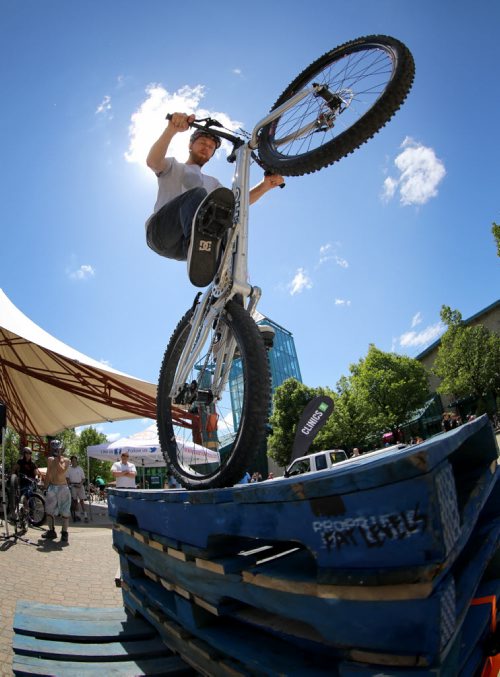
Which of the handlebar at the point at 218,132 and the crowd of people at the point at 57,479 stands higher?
the handlebar at the point at 218,132

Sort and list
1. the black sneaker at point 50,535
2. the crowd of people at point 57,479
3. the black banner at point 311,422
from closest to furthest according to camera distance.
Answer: the black sneaker at point 50,535
the crowd of people at point 57,479
the black banner at point 311,422

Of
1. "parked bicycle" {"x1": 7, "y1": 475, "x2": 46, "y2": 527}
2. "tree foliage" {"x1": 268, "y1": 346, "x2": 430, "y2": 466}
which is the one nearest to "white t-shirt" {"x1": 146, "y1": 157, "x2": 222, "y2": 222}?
"parked bicycle" {"x1": 7, "y1": 475, "x2": 46, "y2": 527}

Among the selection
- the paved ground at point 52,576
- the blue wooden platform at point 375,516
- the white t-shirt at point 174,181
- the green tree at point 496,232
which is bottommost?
the paved ground at point 52,576

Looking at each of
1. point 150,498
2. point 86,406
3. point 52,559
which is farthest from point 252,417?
point 86,406

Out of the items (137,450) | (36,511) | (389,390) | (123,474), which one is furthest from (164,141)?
(389,390)

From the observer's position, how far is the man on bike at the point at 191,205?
268cm

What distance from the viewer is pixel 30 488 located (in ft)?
28.6

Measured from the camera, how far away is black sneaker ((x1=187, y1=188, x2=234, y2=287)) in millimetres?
2631

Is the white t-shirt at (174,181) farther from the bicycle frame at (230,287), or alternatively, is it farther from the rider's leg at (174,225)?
the bicycle frame at (230,287)

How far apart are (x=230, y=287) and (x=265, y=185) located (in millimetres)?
1290

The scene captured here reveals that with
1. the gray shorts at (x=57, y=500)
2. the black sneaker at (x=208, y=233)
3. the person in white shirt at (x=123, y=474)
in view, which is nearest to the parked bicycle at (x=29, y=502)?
the gray shorts at (x=57, y=500)

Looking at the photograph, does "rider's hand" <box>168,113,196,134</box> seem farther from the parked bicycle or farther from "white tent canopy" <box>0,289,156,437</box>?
"white tent canopy" <box>0,289,156,437</box>

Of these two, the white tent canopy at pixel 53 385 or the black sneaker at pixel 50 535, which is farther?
the white tent canopy at pixel 53 385

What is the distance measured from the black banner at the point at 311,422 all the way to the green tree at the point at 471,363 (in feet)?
85.3
